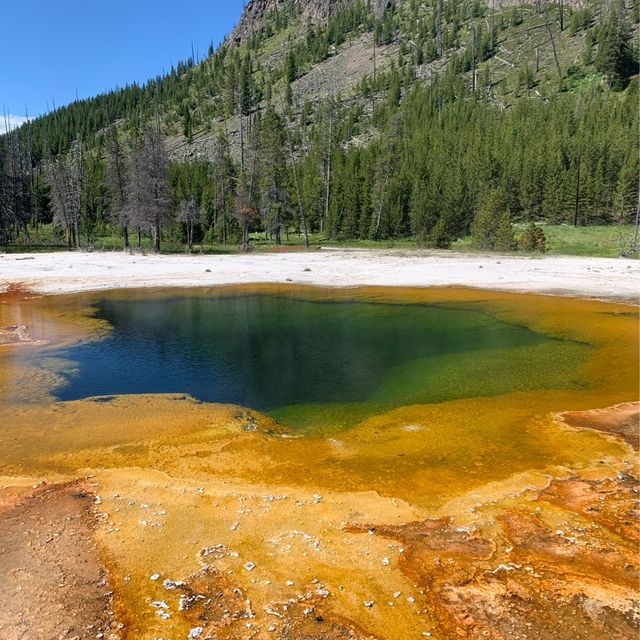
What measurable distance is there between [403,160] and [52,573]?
83924 mm

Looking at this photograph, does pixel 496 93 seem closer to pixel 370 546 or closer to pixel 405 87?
pixel 405 87

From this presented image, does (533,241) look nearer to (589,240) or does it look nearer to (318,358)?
(589,240)

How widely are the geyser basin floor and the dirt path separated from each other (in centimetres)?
23

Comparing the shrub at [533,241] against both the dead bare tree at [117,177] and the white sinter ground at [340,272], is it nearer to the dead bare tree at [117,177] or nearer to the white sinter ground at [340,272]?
the white sinter ground at [340,272]

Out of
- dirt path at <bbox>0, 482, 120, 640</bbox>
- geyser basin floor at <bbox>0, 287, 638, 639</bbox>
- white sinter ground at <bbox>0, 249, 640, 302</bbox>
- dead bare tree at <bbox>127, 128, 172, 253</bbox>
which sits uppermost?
dead bare tree at <bbox>127, 128, 172, 253</bbox>

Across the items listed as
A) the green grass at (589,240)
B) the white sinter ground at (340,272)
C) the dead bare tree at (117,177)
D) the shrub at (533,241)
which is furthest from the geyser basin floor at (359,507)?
the dead bare tree at (117,177)

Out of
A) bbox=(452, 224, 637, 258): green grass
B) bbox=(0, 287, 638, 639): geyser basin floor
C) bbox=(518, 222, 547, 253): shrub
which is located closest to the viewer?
bbox=(0, 287, 638, 639): geyser basin floor

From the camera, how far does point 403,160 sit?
83.2 meters

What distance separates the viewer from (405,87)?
433 feet

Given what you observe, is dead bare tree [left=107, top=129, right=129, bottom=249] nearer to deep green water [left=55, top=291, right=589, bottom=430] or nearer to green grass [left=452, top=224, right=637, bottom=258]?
deep green water [left=55, top=291, right=589, bottom=430]

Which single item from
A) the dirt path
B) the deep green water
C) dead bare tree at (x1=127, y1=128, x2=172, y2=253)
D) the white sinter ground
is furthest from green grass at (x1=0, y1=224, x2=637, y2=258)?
the dirt path

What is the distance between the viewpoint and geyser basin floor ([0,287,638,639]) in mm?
5535

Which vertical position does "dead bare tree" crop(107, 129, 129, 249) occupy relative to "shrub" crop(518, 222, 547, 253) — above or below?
above

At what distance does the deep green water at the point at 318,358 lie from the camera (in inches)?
543
